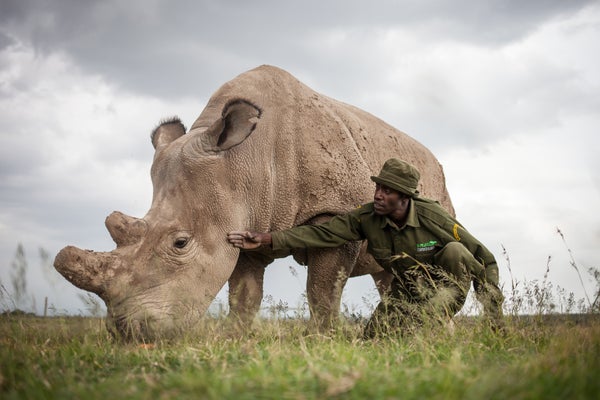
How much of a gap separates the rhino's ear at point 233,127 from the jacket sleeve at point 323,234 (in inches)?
34.0

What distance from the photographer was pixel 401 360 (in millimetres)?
3338

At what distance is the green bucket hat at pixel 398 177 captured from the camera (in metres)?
5.10

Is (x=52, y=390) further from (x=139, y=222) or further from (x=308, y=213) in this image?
(x=308, y=213)

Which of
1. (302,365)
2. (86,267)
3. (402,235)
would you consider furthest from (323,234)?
(302,365)

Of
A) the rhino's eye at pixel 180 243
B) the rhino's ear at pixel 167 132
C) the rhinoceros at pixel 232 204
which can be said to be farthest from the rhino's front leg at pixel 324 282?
the rhino's ear at pixel 167 132

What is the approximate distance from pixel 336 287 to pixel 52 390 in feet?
10.0

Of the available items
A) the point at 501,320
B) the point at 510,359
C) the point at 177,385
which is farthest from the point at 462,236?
the point at 177,385

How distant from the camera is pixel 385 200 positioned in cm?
511

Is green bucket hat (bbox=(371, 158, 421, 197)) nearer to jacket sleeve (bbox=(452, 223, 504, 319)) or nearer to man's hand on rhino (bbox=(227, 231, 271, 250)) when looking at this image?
jacket sleeve (bbox=(452, 223, 504, 319))

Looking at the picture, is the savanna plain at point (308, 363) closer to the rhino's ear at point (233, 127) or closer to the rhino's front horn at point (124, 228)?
the rhino's front horn at point (124, 228)

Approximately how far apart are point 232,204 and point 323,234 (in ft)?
2.82

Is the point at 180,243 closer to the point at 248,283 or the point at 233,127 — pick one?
the point at 233,127

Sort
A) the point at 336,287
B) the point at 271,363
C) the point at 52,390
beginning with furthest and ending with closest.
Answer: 1. the point at 336,287
2. the point at 271,363
3. the point at 52,390

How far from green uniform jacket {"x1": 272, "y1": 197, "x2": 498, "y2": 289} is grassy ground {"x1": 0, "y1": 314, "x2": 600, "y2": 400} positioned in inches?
28.2
